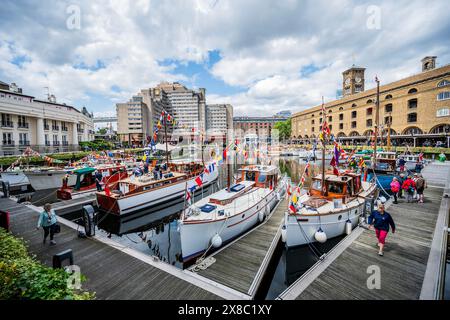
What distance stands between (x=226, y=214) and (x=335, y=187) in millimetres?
6714

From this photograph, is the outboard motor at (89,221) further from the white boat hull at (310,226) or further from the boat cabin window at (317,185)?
the boat cabin window at (317,185)

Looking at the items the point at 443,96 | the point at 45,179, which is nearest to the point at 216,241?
the point at 45,179

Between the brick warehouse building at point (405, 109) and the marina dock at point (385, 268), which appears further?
the brick warehouse building at point (405, 109)

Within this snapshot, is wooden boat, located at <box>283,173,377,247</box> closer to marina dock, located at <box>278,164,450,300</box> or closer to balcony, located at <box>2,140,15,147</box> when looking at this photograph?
marina dock, located at <box>278,164,450,300</box>

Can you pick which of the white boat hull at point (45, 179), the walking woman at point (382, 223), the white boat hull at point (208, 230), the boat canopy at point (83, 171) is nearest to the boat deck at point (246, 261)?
the white boat hull at point (208, 230)

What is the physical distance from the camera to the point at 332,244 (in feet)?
33.1

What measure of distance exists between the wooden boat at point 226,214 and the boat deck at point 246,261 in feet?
2.00

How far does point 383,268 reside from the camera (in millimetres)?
6988

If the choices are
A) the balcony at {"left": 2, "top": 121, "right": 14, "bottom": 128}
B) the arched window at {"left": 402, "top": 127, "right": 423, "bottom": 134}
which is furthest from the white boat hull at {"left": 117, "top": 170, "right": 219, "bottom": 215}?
the arched window at {"left": 402, "top": 127, "right": 423, "bottom": 134}

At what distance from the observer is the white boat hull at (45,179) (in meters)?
21.3

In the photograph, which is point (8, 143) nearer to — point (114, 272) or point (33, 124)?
point (33, 124)

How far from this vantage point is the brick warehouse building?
132 feet

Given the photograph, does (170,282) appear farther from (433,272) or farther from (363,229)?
(363,229)
